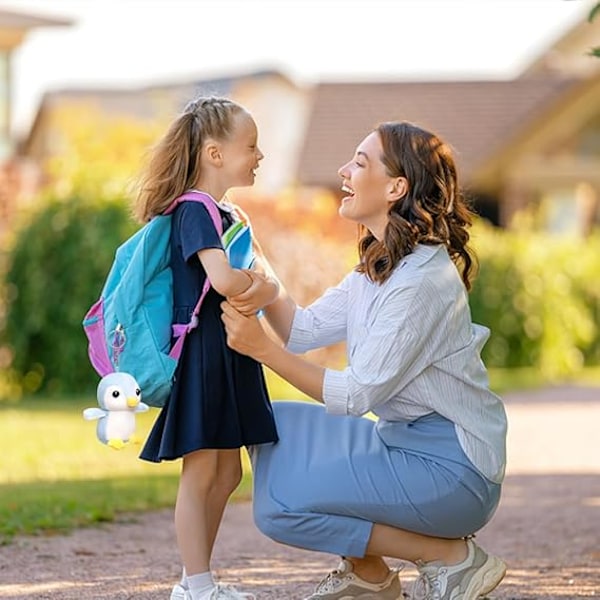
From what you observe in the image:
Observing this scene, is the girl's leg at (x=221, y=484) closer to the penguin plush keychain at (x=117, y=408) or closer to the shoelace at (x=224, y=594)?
the shoelace at (x=224, y=594)

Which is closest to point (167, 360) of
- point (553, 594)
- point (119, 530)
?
point (553, 594)

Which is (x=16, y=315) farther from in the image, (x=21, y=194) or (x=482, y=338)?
(x=482, y=338)

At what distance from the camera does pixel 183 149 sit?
4.90 m

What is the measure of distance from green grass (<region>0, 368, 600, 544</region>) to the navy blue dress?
2.20 metres

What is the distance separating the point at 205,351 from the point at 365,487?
2.02ft

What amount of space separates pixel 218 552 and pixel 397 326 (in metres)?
2.24

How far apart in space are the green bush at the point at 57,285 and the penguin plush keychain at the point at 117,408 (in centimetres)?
908

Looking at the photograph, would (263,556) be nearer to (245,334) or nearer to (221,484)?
(221,484)

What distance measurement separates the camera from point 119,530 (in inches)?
286

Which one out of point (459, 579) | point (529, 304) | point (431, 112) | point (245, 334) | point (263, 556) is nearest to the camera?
point (245, 334)

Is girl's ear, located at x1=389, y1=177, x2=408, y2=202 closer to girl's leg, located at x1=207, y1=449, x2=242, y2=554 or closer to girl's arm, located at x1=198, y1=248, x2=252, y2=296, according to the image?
girl's arm, located at x1=198, y1=248, x2=252, y2=296

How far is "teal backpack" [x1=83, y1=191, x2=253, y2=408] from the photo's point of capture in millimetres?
4750

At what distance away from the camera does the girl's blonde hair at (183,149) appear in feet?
16.1

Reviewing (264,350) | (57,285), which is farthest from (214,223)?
(57,285)
